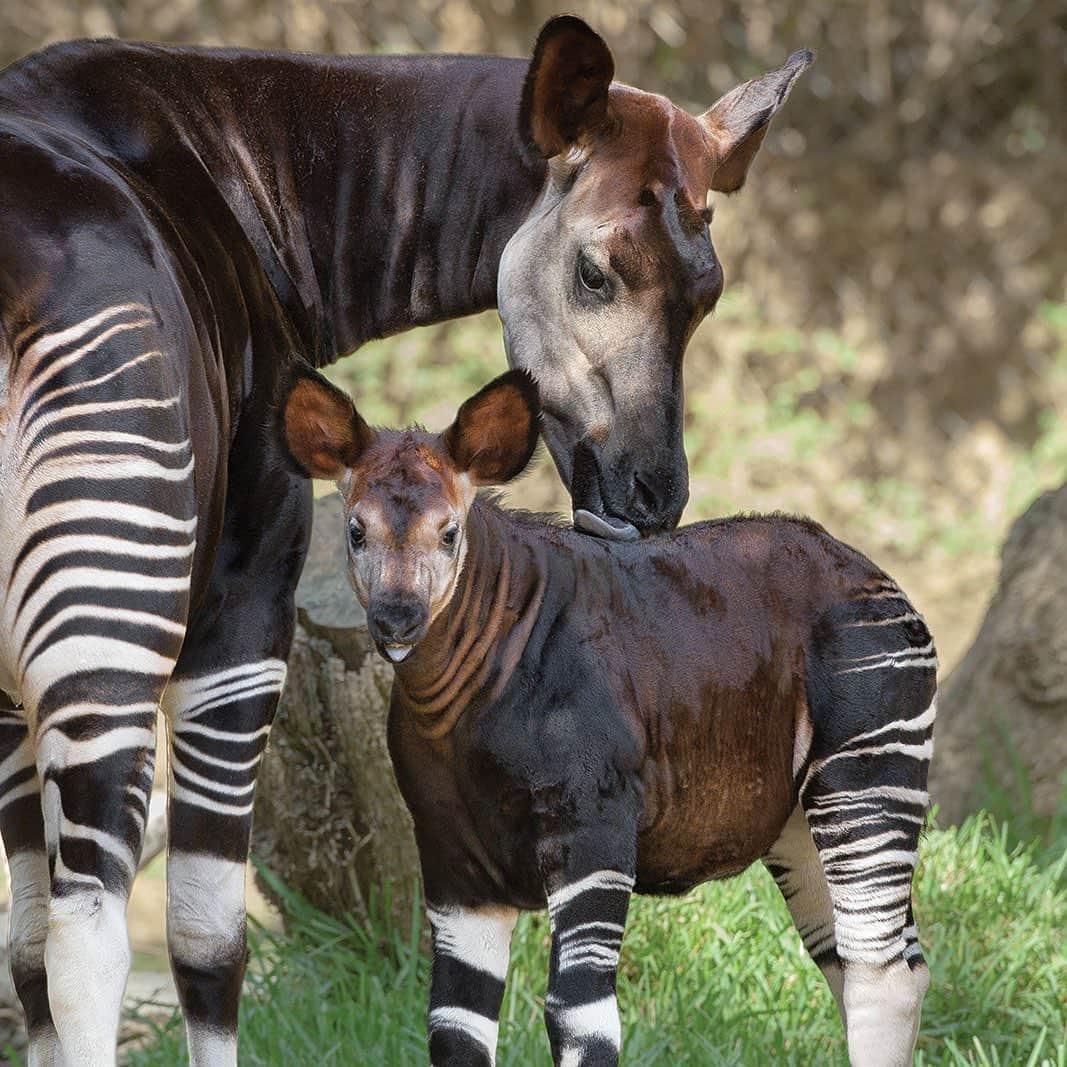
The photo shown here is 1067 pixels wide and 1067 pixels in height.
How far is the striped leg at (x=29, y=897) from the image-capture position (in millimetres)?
3484

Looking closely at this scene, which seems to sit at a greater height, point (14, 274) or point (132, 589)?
point (14, 274)

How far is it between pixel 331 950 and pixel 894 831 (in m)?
2.04

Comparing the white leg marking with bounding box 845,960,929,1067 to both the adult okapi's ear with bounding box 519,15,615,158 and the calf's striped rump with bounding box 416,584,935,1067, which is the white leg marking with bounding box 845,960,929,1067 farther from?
the adult okapi's ear with bounding box 519,15,615,158

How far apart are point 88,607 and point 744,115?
215 centimetres

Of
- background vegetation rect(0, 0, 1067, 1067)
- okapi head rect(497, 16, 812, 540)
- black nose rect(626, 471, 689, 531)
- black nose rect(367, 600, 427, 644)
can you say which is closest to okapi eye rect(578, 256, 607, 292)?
okapi head rect(497, 16, 812, 540)

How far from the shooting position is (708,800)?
341 cm

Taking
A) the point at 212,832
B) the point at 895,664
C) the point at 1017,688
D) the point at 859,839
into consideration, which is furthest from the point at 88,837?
the point at 1017,688

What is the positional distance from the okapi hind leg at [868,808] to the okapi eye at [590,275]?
2.76 ft

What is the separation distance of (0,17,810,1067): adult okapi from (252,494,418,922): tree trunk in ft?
3.27

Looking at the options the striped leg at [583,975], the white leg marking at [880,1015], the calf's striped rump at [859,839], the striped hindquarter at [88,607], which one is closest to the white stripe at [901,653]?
the calf's striped rump at [859,839]

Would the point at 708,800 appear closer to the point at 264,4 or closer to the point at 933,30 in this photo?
the point at 264,4

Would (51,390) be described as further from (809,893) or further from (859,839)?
(809,893)

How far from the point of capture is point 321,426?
10.3ft

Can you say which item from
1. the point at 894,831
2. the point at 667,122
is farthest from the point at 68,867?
the point at 667,122
